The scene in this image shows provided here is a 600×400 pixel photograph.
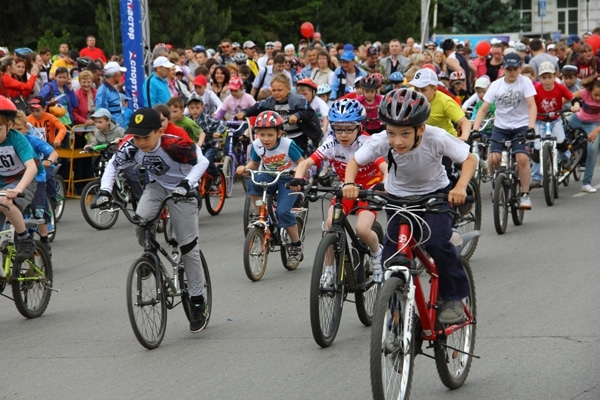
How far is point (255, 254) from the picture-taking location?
36.9 feet

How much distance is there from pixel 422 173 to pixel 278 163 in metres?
4.94

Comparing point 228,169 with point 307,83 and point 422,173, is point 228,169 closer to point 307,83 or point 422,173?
point 307,83

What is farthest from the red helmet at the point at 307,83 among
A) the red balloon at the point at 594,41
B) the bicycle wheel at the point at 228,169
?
the red balloon at the point at 594,41

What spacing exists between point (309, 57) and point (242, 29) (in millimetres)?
21562

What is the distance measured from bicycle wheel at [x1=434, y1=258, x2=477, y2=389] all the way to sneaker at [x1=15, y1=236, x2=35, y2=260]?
4.19m

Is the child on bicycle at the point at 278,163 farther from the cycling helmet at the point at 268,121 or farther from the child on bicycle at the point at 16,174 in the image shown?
the child on bicycle at the point at 16,174

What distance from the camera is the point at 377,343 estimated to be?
577 centimetres

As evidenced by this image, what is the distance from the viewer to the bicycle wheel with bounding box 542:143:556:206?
15195 mm

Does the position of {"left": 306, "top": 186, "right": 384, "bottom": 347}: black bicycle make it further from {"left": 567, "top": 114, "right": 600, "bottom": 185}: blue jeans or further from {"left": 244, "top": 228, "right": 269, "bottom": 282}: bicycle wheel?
{"left": 567, "top": 114, "right": 600, "bottom": 185}: blue jeans

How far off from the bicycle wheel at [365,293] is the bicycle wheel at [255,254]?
2281 mm

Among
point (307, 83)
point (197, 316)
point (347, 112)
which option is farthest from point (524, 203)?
point (197, 316)

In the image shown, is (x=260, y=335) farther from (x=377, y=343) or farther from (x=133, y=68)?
(x=133, y=68)

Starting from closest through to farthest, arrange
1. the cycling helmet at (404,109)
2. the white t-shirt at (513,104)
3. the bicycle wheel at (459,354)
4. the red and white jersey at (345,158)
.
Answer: the cycling helmet at (404,109), the bicycle wheel at (459,354), the red and white jersey at (345,158), the white t-shirt at (513,104)

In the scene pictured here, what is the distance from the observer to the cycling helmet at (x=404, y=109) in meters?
6.45
